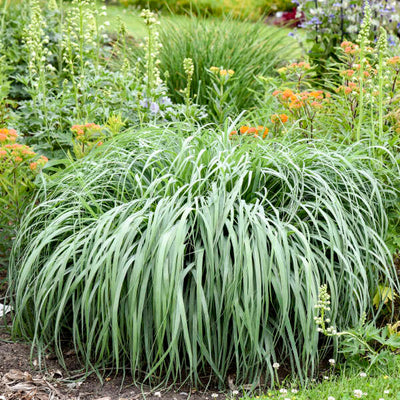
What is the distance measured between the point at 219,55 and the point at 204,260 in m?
3.26

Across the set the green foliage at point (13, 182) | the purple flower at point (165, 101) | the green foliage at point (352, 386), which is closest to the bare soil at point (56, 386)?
the green foliage at point (352, 386)

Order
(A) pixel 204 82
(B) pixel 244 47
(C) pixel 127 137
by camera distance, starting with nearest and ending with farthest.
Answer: (C) pixel 127 137 → (A) pixel 204 82 → (B) pixel 244 47

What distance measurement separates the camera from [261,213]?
8.86 ft

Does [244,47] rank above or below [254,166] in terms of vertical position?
above

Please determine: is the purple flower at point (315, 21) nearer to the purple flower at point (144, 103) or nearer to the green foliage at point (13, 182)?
the purple flower at point (144, 103)

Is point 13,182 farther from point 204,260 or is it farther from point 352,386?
point 352,386

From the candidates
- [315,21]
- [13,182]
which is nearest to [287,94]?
[13,182]

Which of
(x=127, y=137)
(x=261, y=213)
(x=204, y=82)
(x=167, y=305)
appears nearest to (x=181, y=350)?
(x=167, y=305)

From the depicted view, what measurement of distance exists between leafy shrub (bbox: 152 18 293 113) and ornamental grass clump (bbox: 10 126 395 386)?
2267mm

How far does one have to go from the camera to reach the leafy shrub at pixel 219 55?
548cm

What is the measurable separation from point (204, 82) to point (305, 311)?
3183 mm

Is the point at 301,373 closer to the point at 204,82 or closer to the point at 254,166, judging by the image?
the point at 254,166

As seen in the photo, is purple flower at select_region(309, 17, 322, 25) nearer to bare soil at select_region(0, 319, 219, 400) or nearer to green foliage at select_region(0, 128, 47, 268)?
green foliage at select_region(0, 128, 47, 268)

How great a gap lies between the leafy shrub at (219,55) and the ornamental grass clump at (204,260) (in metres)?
2.27
